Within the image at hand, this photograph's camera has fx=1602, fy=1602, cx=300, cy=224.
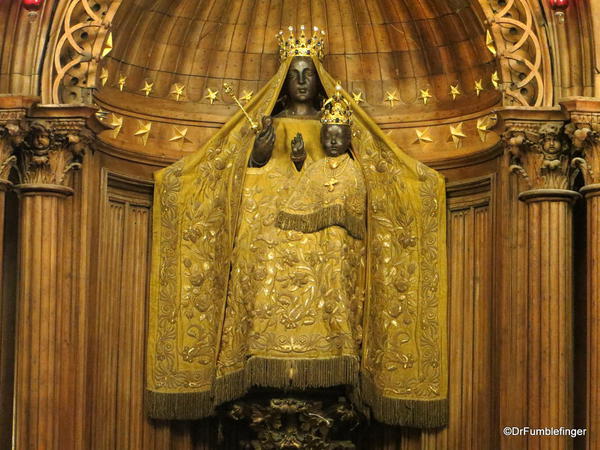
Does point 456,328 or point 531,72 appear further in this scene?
point 456,328

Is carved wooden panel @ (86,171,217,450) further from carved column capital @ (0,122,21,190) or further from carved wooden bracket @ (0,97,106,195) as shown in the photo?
carved column capital @ (0,122,21,190)

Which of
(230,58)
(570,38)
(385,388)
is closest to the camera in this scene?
(570,38)

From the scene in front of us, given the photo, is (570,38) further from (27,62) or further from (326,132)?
(27,62)

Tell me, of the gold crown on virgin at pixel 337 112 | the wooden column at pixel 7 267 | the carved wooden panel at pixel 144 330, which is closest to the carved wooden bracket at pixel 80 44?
the wooden column at pixel 7 267

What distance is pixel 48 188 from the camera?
44.3 feet

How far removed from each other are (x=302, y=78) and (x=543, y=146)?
2.57 metres

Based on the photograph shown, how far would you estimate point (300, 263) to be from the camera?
46.9 ft

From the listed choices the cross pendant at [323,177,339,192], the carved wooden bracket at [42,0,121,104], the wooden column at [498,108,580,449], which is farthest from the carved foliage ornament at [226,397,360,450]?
the carved wooden bracket at [42,0,121,104]

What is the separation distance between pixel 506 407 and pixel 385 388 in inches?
53.3

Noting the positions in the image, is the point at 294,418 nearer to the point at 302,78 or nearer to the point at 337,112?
the point at 337,112

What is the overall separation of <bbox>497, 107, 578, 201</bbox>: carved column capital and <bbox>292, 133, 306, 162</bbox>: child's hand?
2044 millimetres

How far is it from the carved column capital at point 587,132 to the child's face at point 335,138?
224 cm

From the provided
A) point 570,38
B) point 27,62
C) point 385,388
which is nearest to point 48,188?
point 27,62

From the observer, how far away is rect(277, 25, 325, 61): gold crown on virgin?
14953 mm
